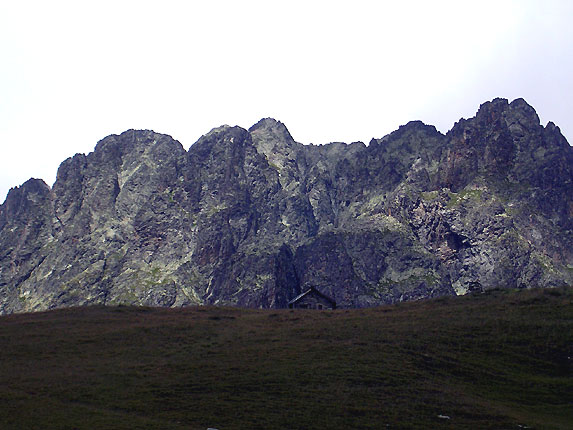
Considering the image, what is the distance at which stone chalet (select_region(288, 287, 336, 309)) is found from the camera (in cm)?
12331

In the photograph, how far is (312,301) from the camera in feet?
406

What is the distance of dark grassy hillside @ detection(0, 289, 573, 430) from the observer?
50656 mm

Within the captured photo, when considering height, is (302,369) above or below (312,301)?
below

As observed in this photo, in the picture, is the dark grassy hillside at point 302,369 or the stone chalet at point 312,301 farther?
the stone chalet at point 312,301

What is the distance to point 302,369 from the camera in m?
62.9

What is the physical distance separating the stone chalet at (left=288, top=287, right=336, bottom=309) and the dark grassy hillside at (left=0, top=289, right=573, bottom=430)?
2760 cm

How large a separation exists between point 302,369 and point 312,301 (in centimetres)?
6104

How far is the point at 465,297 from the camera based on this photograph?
101 meters

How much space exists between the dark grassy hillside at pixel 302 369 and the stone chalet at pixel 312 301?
27604mm

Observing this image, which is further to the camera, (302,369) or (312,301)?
(312,301)

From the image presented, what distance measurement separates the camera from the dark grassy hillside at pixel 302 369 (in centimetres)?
5066

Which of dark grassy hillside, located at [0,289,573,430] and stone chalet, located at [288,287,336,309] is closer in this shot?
dark grassy hillside, located at [0,289,573,430]

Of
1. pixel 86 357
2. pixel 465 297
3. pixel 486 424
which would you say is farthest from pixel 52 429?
pixel 465 297

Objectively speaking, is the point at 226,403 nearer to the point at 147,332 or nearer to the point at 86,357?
the point at 86,357
